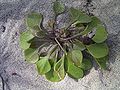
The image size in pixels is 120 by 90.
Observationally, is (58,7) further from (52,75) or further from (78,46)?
(52,75)

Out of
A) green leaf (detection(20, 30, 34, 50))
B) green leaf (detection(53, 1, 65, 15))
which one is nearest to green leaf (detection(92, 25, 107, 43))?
green leaf (detection(53, 1, 65, 15))

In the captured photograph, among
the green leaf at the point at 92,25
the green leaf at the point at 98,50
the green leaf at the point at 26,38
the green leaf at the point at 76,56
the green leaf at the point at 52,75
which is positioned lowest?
the green leaf at the point at 52,75

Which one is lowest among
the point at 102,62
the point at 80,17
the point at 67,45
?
the point at 102,62

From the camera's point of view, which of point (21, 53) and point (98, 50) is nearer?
point (98, 50)

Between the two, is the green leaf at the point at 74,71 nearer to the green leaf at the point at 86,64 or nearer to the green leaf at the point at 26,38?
the green leaf at the point at 86,64

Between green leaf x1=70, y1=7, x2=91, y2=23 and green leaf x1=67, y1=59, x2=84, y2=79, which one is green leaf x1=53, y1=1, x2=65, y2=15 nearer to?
green leaf x1=70, y1=7, x2=91, y2=23

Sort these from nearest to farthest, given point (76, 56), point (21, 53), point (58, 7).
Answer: point (76, 56), point (58, 7), point (21, 53)

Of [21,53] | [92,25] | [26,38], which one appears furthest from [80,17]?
[21,53]

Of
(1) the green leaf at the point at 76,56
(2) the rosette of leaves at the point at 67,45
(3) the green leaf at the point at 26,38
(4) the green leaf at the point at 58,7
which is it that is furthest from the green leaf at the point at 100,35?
(3) the green leaf at the point at 26,38
